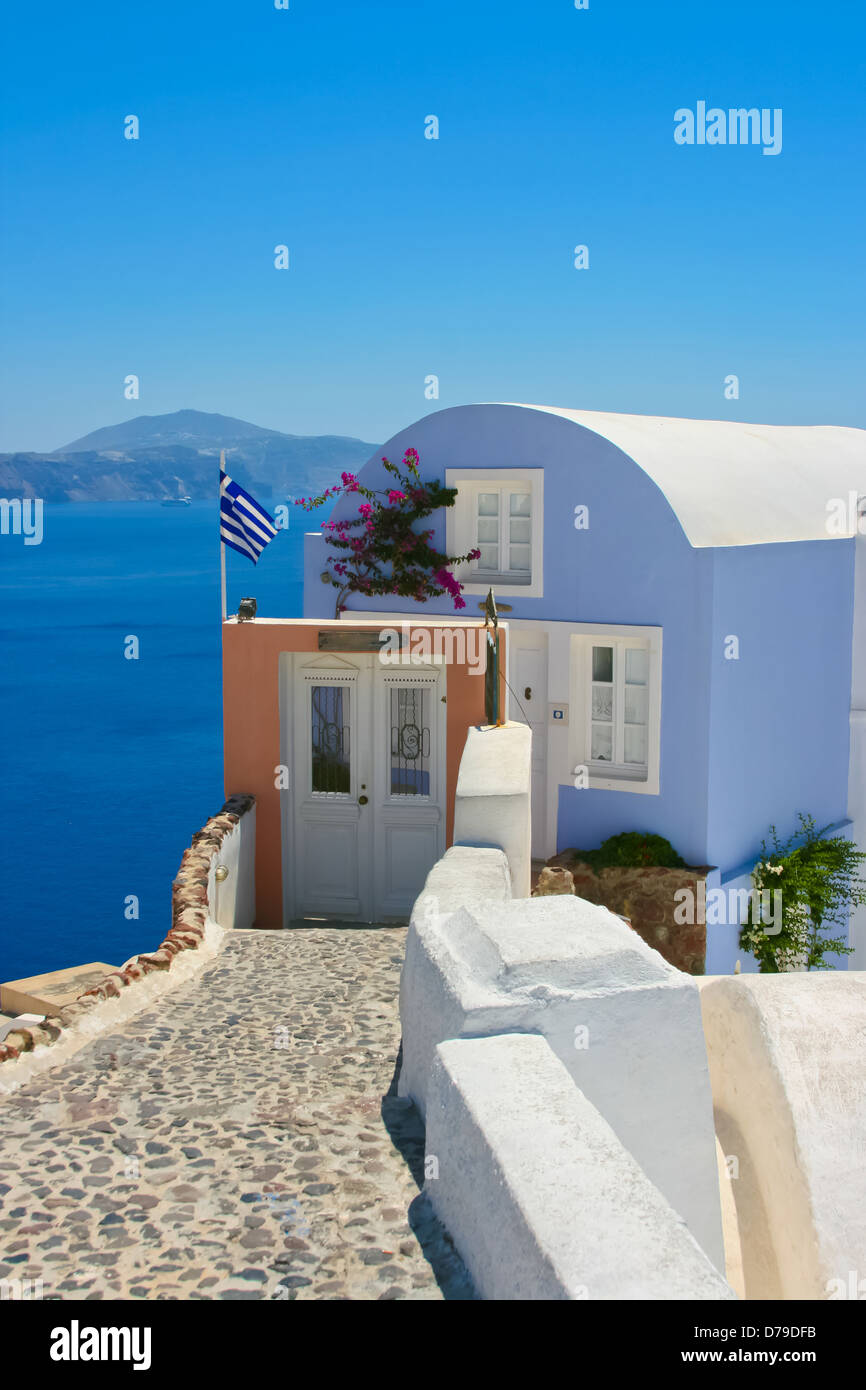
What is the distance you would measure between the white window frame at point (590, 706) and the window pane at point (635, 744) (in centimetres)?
9

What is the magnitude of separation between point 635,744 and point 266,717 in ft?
16.4

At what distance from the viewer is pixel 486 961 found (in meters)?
5.76

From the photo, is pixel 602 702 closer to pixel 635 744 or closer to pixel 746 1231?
pixel 635 744

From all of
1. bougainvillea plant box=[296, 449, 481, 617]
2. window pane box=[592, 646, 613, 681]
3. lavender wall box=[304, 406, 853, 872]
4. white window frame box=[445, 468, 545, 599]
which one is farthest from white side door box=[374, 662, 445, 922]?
bougainvillea plant box=[296, 449, 481, 617]

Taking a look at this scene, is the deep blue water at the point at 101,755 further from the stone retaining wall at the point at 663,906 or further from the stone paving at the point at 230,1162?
the stone paving at the point at 230,1162

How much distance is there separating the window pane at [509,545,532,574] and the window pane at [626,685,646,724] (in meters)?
2.05

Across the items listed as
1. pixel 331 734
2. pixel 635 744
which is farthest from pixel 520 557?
pixel 331 734

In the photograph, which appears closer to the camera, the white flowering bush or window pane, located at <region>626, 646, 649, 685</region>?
window pane, located at <region>626, 646, 649, 685</region>

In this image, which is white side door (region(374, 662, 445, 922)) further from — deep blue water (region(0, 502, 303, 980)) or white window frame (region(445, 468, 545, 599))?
deep blue water (region(0, 502, 303, 980))

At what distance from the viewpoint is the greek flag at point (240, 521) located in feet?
39.8

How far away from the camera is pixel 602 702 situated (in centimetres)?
1497

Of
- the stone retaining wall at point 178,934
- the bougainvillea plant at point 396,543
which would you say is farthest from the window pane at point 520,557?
the stone retaining wall at point 178,934

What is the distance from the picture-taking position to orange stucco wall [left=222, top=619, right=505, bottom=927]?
36.9ft

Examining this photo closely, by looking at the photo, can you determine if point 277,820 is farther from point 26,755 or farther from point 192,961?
point 26,755
